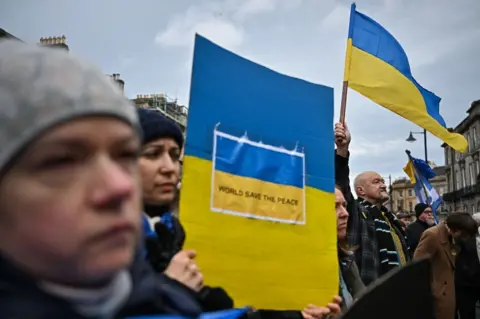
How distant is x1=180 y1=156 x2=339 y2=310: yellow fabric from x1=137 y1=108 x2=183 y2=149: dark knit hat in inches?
5.5

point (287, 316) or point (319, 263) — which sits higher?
point (319, 263)

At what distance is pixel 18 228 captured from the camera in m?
0.77

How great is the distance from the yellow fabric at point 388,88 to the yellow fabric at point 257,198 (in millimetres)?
1493

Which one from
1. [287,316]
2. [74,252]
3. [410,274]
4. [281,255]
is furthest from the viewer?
[287,316]

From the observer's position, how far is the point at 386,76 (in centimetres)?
374

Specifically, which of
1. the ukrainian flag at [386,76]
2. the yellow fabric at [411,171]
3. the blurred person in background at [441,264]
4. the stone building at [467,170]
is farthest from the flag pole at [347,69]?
the stone building at [467,170]

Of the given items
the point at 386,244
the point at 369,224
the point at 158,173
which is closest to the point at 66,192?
the point at 158,173

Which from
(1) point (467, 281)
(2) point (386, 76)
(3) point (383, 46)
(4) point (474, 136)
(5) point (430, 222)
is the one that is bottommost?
(1) point (467, 281)

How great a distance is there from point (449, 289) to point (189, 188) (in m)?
4.24

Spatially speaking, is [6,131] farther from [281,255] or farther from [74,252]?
[281,255]

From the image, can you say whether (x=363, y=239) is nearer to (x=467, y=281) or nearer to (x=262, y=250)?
(x=262, y=250)

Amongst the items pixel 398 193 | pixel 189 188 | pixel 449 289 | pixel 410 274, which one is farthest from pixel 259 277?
pixel 398 193

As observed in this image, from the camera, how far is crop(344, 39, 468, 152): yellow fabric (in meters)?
3.50

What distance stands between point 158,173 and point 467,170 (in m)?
81.1
